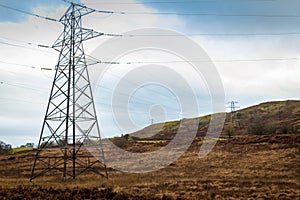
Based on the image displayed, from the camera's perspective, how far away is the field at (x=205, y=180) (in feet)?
64.0

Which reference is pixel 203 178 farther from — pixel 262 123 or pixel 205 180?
pixel 262 123

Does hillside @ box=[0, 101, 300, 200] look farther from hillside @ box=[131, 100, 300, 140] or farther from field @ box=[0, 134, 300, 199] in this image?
hillside @ box=[131, 100, 300, 140]

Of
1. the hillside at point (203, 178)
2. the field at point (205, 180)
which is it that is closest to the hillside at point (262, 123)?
the hillside at point (203, 178)

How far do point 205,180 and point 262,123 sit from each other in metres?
67.0

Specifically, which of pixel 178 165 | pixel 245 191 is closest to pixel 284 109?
pixel 178 165

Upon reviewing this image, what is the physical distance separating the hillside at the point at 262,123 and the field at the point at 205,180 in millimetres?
25664

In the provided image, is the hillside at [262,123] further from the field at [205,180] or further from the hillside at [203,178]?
the field at [205,180]

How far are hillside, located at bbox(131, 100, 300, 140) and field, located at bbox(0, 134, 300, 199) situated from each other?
25664 mm

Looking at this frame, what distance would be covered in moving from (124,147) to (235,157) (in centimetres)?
3400

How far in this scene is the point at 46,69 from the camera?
28.7 m

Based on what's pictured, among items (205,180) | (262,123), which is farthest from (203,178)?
(262,123)

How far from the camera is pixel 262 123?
292ft

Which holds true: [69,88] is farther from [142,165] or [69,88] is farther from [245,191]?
[142,165]

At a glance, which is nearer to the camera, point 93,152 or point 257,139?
point 257,139
